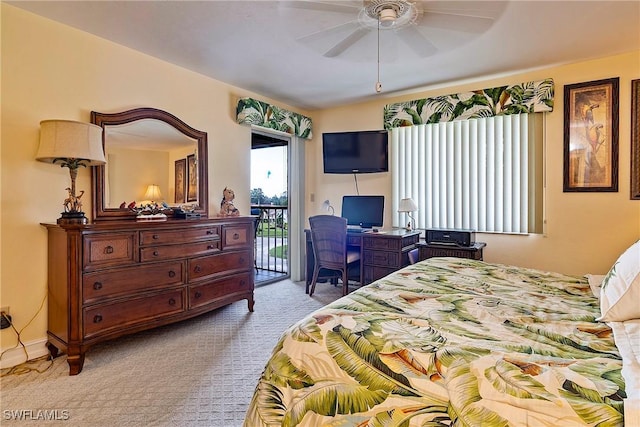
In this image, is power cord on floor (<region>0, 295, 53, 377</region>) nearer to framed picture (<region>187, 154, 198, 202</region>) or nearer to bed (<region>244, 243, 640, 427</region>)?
framed picture (<region>187, 154, 198, 202</region>)

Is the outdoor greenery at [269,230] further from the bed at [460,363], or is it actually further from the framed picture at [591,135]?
the bed at [460,363]

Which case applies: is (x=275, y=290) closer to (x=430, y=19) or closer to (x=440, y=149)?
(x=440, y=149)

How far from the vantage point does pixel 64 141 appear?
2266 millimetres

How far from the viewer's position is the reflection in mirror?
9.25 ft

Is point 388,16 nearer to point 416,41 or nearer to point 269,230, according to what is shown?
point 416,41

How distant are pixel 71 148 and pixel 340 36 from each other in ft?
6.67

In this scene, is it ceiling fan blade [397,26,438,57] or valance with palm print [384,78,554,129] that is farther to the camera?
valance with palm print [384,78,554,129]

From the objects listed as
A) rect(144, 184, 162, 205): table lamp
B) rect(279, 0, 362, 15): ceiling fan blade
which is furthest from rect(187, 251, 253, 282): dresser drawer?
rect(279, 0, 362, 15): ceiling fan blade

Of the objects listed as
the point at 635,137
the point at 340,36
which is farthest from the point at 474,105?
the point at 340,36

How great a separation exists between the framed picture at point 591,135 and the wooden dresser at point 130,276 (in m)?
3.25

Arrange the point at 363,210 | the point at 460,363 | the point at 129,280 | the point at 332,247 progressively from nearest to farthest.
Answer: the point at 460,363 < the point at 129,280 < the point at 332,247 < the point at 363,210

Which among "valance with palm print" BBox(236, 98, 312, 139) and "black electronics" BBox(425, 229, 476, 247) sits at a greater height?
"valance with palm print" BBox(236, 98, 312, 139)

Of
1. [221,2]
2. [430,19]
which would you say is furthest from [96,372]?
[430,19]

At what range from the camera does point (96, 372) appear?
2.23 metres
